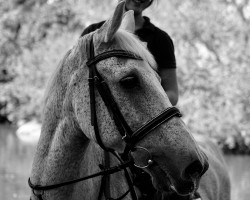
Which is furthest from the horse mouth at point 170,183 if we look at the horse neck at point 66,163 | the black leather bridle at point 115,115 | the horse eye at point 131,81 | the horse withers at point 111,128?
the horse neck at point 66,163

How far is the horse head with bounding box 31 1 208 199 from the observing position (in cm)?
231

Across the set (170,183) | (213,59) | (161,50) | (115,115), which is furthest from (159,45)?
(213,59)

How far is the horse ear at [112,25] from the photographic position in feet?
7.78

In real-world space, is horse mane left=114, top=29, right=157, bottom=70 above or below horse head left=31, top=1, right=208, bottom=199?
above

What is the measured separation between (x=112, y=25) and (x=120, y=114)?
453 mm

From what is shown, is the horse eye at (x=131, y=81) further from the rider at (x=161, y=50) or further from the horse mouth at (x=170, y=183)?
the rider at (x=161, y=50)

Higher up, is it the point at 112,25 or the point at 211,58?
the point at 112,25

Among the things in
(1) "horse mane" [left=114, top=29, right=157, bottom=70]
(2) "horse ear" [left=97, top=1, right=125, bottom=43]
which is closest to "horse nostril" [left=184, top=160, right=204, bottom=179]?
(1) "horse mane" [left=114, top=29, right=157, bottom=70]

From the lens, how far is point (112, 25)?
2.44 metres

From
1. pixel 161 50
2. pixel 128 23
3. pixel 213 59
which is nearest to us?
pixel 128 23

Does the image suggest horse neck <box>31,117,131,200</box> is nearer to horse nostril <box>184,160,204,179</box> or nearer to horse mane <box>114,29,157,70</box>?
horse mane <box>114,29,157,70</box>

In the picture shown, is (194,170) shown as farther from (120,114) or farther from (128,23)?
(128,23)

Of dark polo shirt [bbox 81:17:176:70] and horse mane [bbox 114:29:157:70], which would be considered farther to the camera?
dark polo shirt [bbox 81:17:176:70]

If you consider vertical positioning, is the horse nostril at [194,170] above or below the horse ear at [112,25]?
below
